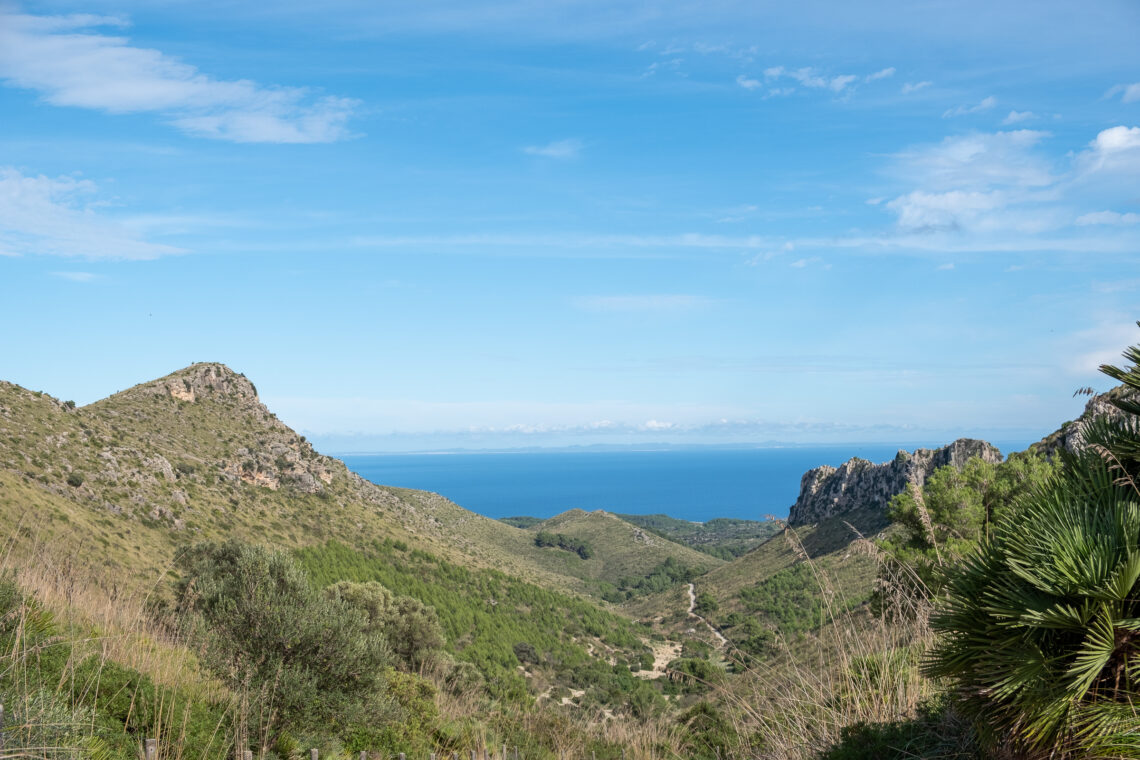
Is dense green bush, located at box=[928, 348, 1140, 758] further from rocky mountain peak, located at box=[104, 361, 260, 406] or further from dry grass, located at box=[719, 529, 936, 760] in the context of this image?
rocky mountain peak, located at box=[104, 361, 260, 406]

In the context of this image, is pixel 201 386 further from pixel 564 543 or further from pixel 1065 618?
pixel 1065 618

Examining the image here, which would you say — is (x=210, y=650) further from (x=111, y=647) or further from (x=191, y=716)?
(x=111, y=647)

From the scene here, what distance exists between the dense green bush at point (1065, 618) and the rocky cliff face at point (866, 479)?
183 ft

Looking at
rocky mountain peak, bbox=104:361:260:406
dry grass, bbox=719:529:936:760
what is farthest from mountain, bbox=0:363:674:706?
dry grass, bbox=719:529:936:760

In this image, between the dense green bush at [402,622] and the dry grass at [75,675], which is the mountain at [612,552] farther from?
the dry grass at [75,675]

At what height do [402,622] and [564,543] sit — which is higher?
[402,622]

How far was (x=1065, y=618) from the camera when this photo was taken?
2904 mm

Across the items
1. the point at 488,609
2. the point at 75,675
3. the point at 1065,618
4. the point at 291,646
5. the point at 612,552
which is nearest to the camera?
the point at 1065,618

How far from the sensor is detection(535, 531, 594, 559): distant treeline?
93.9 m

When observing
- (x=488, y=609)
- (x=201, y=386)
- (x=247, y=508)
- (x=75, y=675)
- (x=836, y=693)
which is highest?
(x=201, y=386)

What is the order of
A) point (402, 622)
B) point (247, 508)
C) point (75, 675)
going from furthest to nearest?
point (247, 508)
point (402, 622)
point (75, 675)

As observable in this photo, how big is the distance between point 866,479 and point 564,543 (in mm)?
41091

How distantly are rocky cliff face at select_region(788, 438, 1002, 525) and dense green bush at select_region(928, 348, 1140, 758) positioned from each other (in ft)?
183

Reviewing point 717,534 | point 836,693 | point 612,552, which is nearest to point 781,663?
point 836,693
